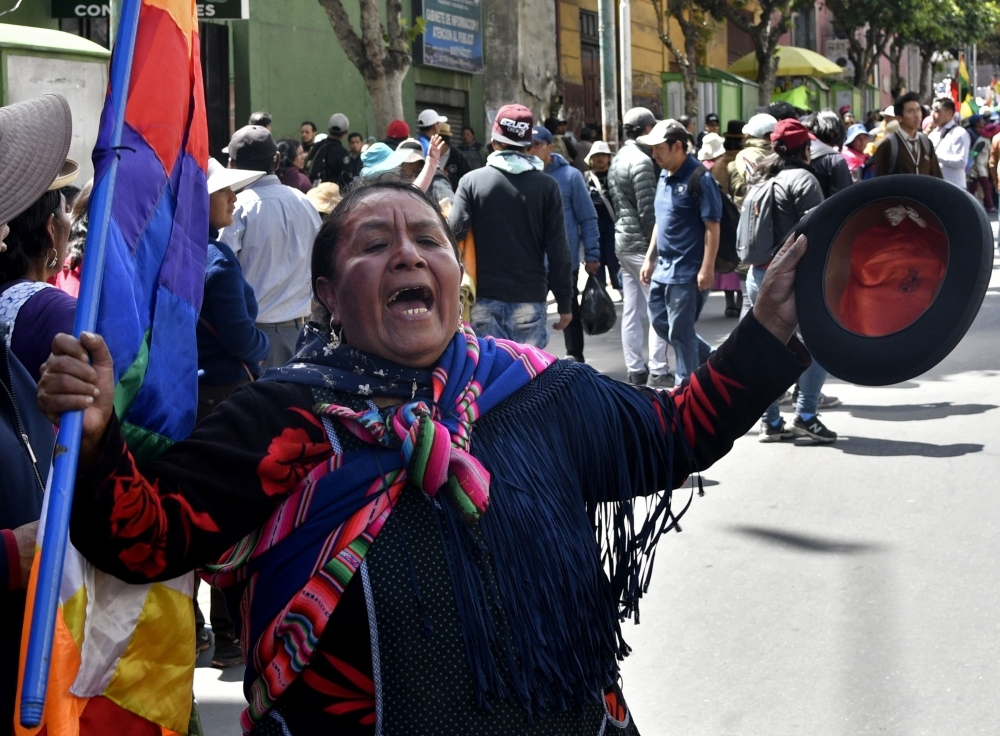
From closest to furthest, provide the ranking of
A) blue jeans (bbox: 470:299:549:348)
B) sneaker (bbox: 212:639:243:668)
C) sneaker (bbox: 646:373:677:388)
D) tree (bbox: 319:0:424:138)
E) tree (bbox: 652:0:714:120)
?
sneaker (bbox: 212:639:243:668) < blue jeans (bbox: 470:299:549:348) < sneaker (bbox: 646:373:677:388) < tree (bbox: 319:0:424:138) < tree (bbox: 652:0:714:120)

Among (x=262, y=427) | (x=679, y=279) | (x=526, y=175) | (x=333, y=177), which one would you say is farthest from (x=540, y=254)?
(x=333, y=177)

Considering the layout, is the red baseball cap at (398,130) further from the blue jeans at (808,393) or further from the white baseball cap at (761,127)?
the blue jeans at (808,393)

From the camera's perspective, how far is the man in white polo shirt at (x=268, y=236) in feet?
20.4

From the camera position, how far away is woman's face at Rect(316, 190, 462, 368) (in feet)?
7.59

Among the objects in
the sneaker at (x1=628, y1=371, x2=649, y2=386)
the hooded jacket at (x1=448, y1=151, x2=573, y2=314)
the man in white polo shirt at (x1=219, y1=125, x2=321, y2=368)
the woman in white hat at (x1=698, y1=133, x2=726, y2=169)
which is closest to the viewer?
the man in white polo shirt at (x1=219, y1=125, x2=321, y2=368)

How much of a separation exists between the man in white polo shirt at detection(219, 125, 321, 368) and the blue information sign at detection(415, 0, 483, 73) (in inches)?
655

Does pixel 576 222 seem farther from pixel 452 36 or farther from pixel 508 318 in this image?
pixel 452 36

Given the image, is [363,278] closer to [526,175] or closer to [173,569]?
[173,569]

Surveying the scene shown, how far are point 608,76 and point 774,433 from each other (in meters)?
9.83

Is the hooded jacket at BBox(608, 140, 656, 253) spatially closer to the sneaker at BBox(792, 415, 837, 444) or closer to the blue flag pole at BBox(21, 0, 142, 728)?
the sneaker at BBox(792, 415, 837, 444)

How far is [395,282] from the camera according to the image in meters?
2.32

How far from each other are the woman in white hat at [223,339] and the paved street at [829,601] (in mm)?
197

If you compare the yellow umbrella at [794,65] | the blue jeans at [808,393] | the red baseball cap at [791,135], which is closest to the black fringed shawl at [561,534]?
the blue jeans at [808,393]

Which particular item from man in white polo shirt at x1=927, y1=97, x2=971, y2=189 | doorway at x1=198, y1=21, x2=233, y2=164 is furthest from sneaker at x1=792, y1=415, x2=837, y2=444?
doorway at x1=198, y1=21, x2=233, y2=164
